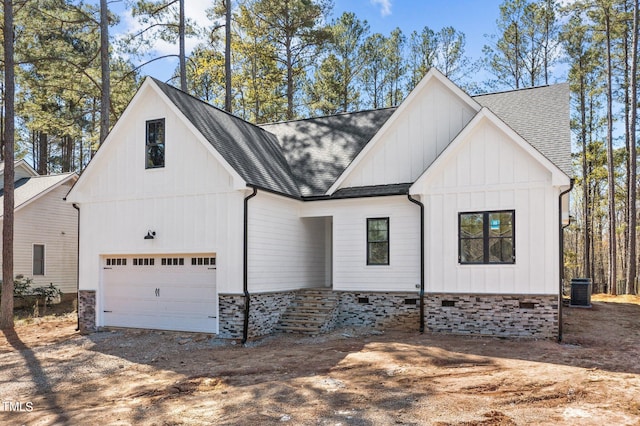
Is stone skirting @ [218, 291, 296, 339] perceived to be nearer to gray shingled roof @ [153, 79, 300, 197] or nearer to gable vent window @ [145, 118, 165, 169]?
gray shingled roof @ [153, 79, 300, 197]

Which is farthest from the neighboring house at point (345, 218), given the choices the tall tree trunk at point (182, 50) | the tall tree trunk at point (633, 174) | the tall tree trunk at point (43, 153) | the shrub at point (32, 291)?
the tall tree trunk at point (43, 153)

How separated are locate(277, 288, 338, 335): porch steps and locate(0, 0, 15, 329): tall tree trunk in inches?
337

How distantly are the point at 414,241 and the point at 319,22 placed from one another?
18.5 metres

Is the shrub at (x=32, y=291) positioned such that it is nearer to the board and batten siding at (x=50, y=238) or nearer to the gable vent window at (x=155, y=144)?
the board and batten siding at (x=50, y=238)

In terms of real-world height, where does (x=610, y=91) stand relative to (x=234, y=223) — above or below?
above

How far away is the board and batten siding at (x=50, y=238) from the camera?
69.8 ft

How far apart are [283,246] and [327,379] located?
6260mm

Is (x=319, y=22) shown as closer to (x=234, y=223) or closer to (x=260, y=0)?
(x=260, y=0)

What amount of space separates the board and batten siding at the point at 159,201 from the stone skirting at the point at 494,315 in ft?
16.5

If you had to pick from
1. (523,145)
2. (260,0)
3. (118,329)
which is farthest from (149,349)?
(260,0)

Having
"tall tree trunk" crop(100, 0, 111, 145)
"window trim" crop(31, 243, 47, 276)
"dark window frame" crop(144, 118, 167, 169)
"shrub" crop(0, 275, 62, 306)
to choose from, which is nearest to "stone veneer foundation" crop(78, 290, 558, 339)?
"dark window frame" crop(144, 118, 167, 169)

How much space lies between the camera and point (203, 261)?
13.4 meters

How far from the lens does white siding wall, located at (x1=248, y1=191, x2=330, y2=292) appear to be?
1298cm

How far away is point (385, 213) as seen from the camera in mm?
13758
